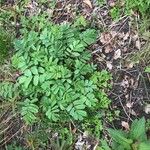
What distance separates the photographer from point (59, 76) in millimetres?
3252

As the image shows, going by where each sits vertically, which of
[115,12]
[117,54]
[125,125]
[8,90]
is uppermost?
[115,12]

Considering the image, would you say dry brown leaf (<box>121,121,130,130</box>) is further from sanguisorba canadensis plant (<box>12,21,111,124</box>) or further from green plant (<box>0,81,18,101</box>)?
green plant (<box>0,81,18,101</box>)

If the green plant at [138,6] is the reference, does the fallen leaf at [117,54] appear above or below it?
below

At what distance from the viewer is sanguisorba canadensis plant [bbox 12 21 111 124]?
128 inches

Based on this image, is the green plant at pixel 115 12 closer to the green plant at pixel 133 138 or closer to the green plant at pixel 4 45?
the green plant at pixel 4 45

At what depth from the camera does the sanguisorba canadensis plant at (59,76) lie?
10.7ft

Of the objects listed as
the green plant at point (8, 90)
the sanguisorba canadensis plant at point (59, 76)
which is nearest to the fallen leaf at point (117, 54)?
the sanguisorba canadensis plant at point (59, 76)

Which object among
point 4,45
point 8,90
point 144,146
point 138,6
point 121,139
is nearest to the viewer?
point 144,146

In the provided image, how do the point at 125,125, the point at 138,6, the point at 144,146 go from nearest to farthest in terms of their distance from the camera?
the point at 144,146, the point at 125,125, the point at 138,6

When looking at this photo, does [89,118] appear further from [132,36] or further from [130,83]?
[132,36]

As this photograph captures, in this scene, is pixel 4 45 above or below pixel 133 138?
above

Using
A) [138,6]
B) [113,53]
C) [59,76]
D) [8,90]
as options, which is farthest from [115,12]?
[8,90]

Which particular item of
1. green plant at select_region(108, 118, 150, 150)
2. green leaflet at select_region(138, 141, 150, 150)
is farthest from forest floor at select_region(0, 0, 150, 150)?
green leaflet at select_region(138, 141, 150, 150)

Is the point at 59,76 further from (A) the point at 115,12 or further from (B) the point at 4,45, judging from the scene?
(A) the point at 115,12
